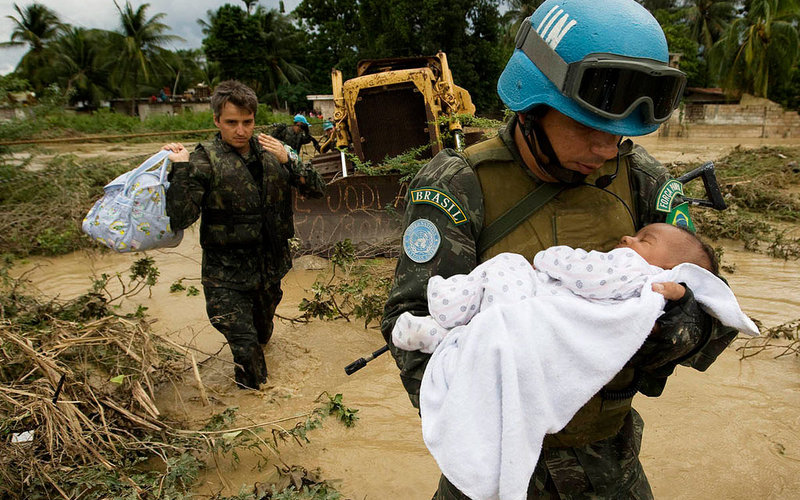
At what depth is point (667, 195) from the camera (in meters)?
1.58

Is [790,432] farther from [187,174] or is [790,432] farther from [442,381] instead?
[187,174]

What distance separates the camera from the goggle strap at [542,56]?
127 cm

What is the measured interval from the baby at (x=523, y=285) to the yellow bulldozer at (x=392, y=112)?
6304 mm

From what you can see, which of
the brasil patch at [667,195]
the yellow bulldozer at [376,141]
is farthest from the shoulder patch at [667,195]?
the yellow bulldozer at [376,141]

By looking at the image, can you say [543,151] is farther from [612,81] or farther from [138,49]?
[138,49]

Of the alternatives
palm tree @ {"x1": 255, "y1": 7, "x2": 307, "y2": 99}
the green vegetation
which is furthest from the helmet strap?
palm tree @ {"x1": 255, "y1": 7, "x2": 307, "y2": 99}

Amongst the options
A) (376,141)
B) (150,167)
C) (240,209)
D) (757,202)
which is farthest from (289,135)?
(757,202)

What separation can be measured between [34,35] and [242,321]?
40395 millimetres

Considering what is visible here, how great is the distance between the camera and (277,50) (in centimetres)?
3894

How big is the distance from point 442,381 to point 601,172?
0.80 metres

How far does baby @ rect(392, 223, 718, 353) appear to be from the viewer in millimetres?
1221

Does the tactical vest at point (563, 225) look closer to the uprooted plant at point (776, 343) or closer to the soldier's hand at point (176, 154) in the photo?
the soldier's hand at point (176, 154)

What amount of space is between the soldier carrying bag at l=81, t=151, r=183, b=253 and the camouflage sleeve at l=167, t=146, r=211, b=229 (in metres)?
0.05

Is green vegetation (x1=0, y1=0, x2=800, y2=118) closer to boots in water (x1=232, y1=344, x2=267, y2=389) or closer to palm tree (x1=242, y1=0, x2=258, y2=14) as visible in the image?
palm tree (x1=242, y1=0, x2=258, y2=14)
